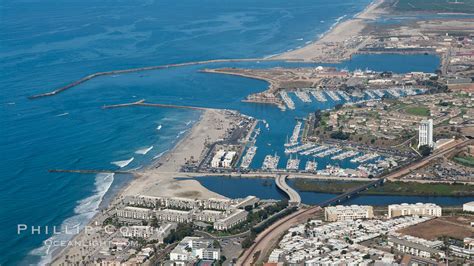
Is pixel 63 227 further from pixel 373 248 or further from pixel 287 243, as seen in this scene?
pixel 373 248

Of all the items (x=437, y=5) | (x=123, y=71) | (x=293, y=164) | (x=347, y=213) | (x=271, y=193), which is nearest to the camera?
(x=347, y=213)

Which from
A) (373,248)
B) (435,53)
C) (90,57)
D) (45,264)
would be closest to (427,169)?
(373,248)

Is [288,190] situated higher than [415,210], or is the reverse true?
[288,190]

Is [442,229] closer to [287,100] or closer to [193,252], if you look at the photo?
[193,252]

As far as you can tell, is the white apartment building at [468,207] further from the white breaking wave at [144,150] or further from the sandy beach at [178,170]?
the white breaking wave at [144,150]

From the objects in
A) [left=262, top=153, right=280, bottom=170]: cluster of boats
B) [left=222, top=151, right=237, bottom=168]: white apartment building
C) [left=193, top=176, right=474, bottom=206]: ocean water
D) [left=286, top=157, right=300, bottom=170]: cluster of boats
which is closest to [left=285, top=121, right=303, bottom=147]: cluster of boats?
[left=262, top=153, right=280, bottom=170]: cluster of boats

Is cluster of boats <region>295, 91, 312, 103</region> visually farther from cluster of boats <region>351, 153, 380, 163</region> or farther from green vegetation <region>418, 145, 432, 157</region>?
green vegetation <region>418, 145, 432, 157</region>

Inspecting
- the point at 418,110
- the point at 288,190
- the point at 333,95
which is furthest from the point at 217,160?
the point at 333,95
